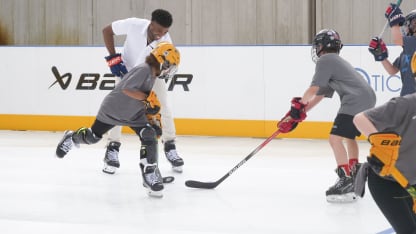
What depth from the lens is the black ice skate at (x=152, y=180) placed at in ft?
17.2

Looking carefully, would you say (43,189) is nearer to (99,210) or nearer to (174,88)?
(99,210)

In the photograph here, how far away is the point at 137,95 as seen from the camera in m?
5.28

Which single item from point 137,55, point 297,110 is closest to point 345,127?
point 297,110

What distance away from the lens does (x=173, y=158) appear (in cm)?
638

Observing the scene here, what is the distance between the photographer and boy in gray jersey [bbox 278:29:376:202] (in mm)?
5027

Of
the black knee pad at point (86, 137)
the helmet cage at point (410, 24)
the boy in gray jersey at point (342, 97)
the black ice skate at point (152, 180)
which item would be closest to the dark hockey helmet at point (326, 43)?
the boy in gray jersey at point (342, 97)

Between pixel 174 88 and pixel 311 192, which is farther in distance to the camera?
pixel 174 88

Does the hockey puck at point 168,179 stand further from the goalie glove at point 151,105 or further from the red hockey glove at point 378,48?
the red hockey glove at point 378,48

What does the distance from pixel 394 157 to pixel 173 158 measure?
3.59 m

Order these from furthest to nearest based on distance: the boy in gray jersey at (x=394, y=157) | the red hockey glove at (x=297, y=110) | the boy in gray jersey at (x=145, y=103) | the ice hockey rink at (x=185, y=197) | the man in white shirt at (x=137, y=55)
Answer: the man in white shirt at (x=137, y=55) → the boy in gray jersey at (x=145, y=103) → the red hockey glove at (x=297, y=110) → the ice hockey rink at (x=185, y=197) → the boy in gray jersey at (x=394, y=157)

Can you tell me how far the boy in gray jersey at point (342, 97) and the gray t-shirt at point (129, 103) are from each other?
90cm

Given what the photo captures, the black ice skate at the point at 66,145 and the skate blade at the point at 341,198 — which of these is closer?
the skate blade at the point at 341,198

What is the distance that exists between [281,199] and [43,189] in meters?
1.63

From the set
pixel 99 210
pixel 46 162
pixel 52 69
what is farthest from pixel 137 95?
pixel 52 69
